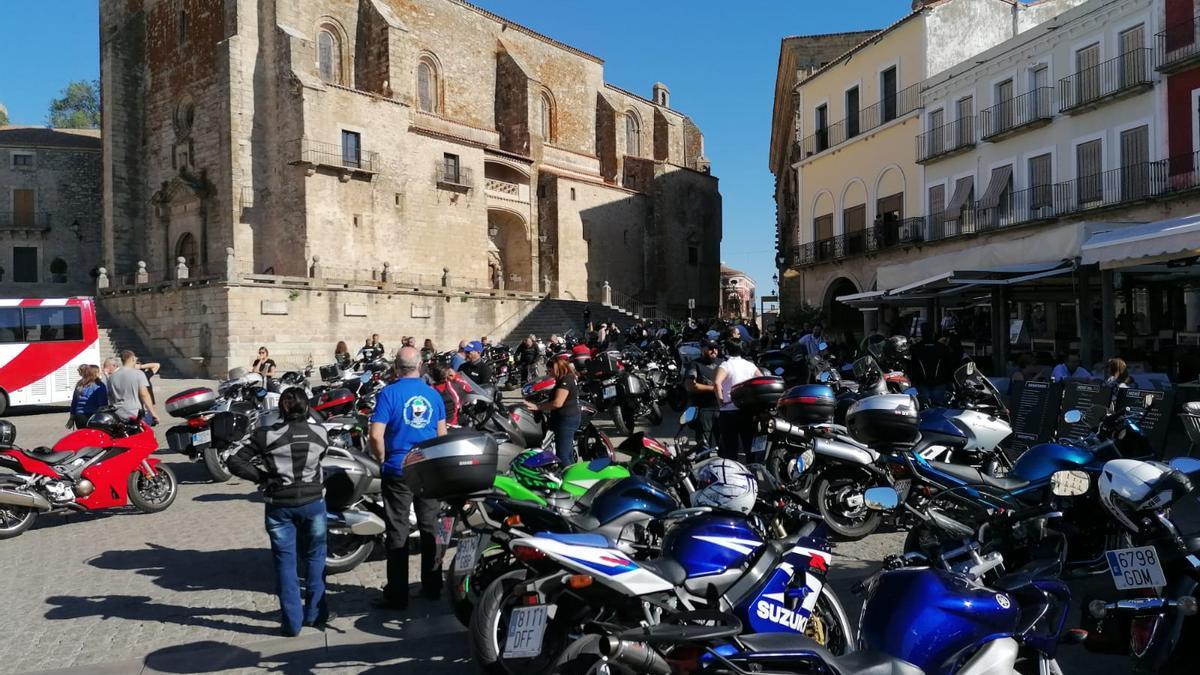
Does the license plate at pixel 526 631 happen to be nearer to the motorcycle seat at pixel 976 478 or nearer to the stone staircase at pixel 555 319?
the motorcycle seat at pixel 976 478

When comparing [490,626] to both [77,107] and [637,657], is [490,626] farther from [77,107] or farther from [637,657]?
[77,107]

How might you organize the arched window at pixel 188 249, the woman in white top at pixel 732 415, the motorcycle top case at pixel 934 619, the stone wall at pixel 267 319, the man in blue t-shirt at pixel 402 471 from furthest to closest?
the arched window at pixel 188 249, the stone wall at pixel 267 319, the woman in white top at pixel 732 415, the man in blue t-shirt at pixel 402 471, the motorcycle top case at pixel 934 619

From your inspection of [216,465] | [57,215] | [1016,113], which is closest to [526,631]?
[216,465]

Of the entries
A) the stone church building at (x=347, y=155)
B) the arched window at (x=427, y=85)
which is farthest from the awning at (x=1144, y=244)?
the arched window at (x=427, y=85)

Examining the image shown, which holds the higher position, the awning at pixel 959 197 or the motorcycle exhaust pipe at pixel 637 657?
the awning at pixel 959 197

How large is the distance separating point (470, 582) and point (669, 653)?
1.91 metres

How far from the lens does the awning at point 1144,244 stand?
30.0ft

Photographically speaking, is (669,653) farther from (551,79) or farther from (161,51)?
(551,79)

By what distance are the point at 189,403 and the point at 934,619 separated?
875 centimetres

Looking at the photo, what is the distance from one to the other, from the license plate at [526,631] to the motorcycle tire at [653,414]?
9385 mm

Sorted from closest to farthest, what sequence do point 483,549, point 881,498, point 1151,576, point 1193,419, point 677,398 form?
1. point 1151,576
2. point 881,498
3. point 483,549
4. point 1193,419
5. point 677,398

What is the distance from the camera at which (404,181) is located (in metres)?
33.3

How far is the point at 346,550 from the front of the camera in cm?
593

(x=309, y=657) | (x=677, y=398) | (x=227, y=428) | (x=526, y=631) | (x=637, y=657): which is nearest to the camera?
(x=637, y=657)
